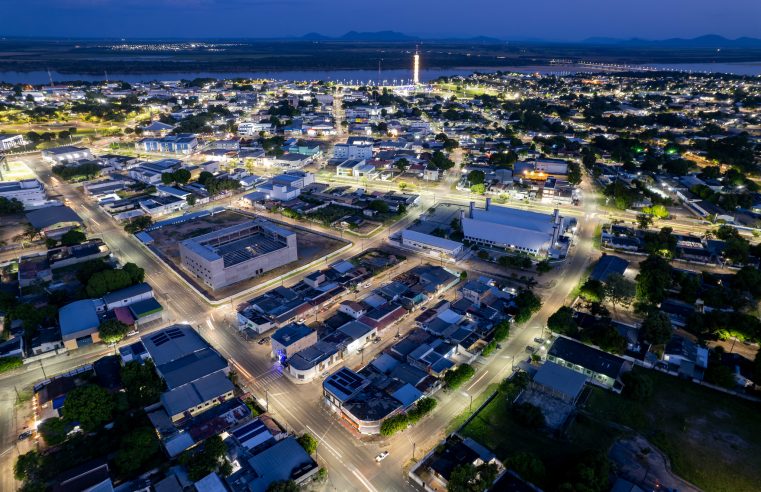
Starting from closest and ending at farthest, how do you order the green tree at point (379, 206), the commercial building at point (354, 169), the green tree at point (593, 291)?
the green tree at point (593, 291)
the green tree at point (379, 206)
the commercial building at point (354, 169)

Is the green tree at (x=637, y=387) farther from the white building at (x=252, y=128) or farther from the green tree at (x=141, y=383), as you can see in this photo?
the white building at (x=252, y=128)

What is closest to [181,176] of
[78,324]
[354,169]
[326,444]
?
[354,169]

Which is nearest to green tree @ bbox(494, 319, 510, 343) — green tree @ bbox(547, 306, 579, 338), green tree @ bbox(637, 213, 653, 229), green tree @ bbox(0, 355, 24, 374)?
green tree @ bbox(547, 306, 579, 338)

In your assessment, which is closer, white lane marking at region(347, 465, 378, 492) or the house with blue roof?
white lane marking at region(347, 465, 378, 492)

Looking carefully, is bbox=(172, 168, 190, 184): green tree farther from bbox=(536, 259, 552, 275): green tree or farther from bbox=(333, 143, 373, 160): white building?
bbox=(536, 259, 552, 275): green tree

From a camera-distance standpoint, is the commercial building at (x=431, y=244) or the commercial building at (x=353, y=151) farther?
the commercial building at (x=353, y=151)

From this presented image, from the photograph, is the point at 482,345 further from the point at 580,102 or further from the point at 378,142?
the point at 580,102

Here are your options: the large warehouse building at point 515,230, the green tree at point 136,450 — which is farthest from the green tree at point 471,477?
the large warehouse building at point 515,230
